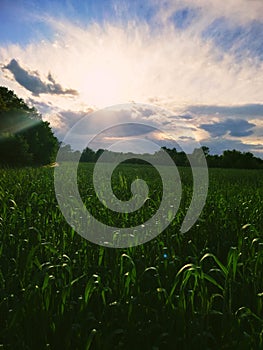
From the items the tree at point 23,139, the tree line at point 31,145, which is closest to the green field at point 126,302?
the tree line at point 31,145

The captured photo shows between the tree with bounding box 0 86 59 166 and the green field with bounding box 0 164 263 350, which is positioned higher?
the tree with bounding box 0 86 59 166

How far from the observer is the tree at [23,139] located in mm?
26578

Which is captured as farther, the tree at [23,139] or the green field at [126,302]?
the tree at [23,139]

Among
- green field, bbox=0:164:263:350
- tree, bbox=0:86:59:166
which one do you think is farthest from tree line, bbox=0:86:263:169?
green field, bbox=0:164:263:350

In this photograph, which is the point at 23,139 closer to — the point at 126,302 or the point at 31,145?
the point at 31,145

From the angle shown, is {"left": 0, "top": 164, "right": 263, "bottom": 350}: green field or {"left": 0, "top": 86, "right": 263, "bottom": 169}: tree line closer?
{"left": 0, "top": 164, "right": 263, "bottom": 350}: green field

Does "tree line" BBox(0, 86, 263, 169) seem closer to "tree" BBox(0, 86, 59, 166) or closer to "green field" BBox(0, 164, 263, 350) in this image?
"tree" BBox(0, 86, 59, 166)

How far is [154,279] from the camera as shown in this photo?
2793 millimetres

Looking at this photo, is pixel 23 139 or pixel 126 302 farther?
pixel 23 139

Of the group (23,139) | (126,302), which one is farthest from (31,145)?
(126,302)

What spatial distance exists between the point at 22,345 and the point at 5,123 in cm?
3259

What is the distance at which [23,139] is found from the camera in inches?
1172

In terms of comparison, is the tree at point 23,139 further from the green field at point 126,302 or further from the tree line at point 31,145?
the green field at point 126,302

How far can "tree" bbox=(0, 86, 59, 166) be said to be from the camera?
26.6 m
